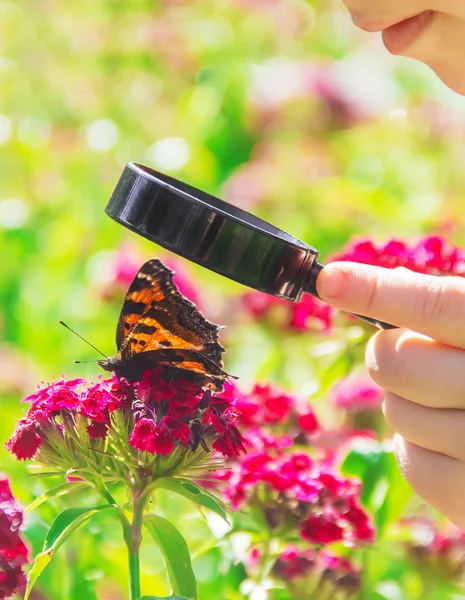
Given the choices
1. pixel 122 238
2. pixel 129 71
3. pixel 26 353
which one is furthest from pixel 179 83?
pixel 26 353

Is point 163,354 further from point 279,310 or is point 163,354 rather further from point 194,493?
point 279,310

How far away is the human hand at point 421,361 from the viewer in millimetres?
720

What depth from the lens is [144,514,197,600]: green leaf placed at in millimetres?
737

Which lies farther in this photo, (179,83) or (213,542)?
(179,83)

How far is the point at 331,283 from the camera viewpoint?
2.31ft

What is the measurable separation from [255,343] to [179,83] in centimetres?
199

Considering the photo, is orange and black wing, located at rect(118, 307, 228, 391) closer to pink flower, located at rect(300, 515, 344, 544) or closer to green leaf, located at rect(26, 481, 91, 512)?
green leaf, located at rect(26, 481, 91, 512)

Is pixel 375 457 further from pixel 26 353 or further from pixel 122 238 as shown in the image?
pixel 122 238

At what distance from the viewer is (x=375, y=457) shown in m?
1.11

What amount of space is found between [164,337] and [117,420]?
0.24 feet

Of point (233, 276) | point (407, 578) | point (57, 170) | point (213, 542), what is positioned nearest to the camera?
point (233, 276)

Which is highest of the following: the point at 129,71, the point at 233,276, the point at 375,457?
the point at 129,71

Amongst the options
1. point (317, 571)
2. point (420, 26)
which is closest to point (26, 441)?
point (317, 571)

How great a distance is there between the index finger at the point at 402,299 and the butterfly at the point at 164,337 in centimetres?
10
